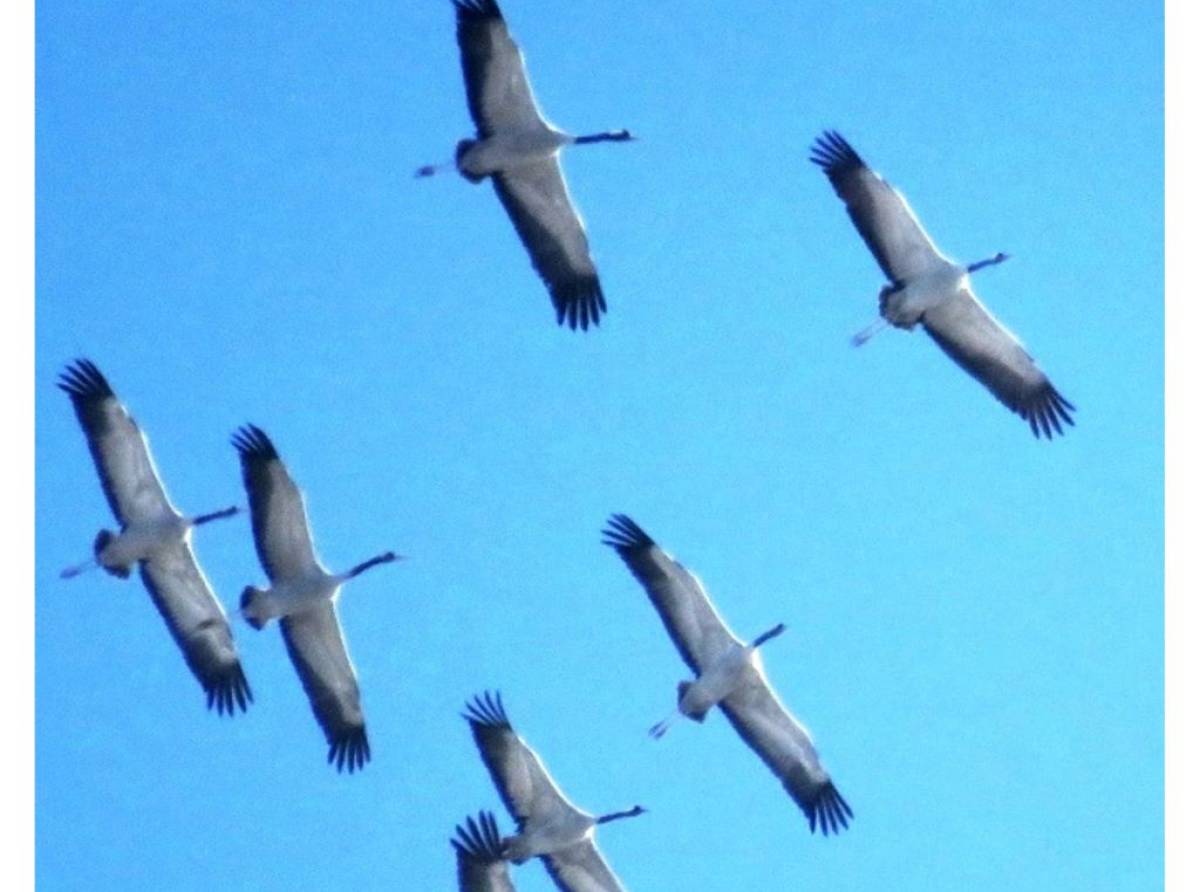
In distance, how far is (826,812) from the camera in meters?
16.5

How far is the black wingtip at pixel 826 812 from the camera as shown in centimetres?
1645

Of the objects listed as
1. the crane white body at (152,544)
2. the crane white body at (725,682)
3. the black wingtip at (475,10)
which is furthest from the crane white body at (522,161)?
the crane white body at (152,544)

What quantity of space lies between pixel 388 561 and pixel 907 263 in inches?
154

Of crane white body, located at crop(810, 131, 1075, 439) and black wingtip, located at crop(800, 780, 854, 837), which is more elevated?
crane white body, located at crop(810, 131, 1075, 439)

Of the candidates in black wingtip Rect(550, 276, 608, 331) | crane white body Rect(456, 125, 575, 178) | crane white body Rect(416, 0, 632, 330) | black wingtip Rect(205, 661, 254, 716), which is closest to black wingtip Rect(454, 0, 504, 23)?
crane white body Rect(416, 0, 632, 330)

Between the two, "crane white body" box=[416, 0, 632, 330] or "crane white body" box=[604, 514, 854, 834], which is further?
"crane white body" box=[604, 514, 854, 834]

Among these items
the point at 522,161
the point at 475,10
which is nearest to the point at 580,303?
the point at 522,161

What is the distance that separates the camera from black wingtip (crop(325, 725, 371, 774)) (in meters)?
16.6

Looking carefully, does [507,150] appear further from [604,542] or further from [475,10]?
[604,542]

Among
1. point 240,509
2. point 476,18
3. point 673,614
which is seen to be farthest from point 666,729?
point 476,18

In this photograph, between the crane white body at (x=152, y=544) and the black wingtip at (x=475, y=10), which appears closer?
the black wingtip at (x=475, y=10)

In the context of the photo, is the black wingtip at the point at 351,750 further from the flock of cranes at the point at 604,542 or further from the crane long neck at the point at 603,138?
the crane long neck at the point at 603,138

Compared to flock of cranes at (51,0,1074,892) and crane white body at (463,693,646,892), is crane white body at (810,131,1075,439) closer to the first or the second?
flock of cranes at (51,0,1074,892)

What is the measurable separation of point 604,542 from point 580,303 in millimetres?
1505
